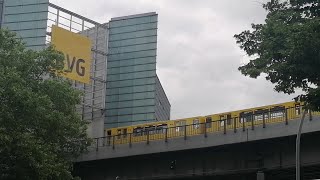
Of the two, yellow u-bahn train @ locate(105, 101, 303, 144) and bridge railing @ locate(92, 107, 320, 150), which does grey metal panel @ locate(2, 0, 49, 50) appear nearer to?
yellow u-bahn train @ locate(105, 101, 303, 144)

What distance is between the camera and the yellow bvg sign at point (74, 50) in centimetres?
6762

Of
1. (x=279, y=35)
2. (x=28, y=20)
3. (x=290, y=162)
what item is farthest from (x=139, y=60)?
(x=279, y=35)

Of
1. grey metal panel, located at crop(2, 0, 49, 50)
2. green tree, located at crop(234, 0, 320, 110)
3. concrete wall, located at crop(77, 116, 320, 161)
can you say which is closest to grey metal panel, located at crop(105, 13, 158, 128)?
grey metal panel, located at crop(2, 0, 49, 50)

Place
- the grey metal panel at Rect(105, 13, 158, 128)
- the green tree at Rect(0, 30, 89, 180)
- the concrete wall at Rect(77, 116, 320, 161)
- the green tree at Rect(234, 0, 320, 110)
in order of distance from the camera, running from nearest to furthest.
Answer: the green tree at Rect(234, 0, 320, 110) → the green tree at Rect(0, 30, 89, 180) → the concrete wall at Rect(77, 116, 320, 161) → the grey metal panel at Rect(105, 13, 158, 128)

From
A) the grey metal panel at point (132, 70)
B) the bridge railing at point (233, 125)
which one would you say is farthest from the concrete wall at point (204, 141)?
the grey metal panel at point (132, 70)

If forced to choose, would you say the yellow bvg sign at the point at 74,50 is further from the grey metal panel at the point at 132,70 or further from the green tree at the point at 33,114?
the green tree at the point at 33,114

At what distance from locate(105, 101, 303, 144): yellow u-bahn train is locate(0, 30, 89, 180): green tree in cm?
671

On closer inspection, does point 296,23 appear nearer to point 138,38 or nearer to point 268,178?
point 268,178

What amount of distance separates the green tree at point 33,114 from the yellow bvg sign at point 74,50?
1368 inches

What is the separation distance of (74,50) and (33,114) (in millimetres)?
42606

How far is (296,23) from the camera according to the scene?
16922 millimetres

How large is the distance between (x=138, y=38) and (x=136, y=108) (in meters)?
12.7

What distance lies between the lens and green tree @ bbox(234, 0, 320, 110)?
51.5ft

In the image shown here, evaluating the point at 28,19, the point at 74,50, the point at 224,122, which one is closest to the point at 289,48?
the point at 224,122
